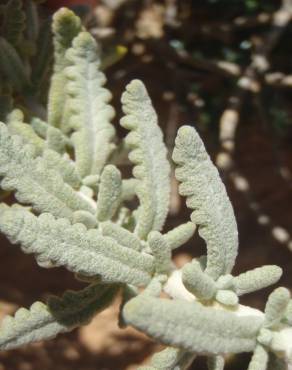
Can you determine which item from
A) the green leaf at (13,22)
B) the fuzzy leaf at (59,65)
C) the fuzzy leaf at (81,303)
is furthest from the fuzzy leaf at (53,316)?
the green leaf at (13,22)

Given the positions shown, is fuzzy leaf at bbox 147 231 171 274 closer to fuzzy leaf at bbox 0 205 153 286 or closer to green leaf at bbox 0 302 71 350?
fuzzy leaf at bbox 0 205 153 286

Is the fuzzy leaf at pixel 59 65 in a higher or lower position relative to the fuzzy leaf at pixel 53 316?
higher

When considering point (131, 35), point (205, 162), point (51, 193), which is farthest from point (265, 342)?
point (131, 35)

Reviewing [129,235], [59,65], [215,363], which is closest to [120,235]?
[129,235]

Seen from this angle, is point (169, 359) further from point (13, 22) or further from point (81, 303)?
point (13, 22)

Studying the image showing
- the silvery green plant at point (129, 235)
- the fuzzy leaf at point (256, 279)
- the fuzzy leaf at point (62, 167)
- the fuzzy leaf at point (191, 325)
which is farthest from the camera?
the fuzzy leaf at point (62, 167)

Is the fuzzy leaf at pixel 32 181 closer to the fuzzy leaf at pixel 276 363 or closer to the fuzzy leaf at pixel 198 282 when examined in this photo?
the fuzzy leaf at pixel 198 282

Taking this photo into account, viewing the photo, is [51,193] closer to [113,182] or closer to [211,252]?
[113,182]
